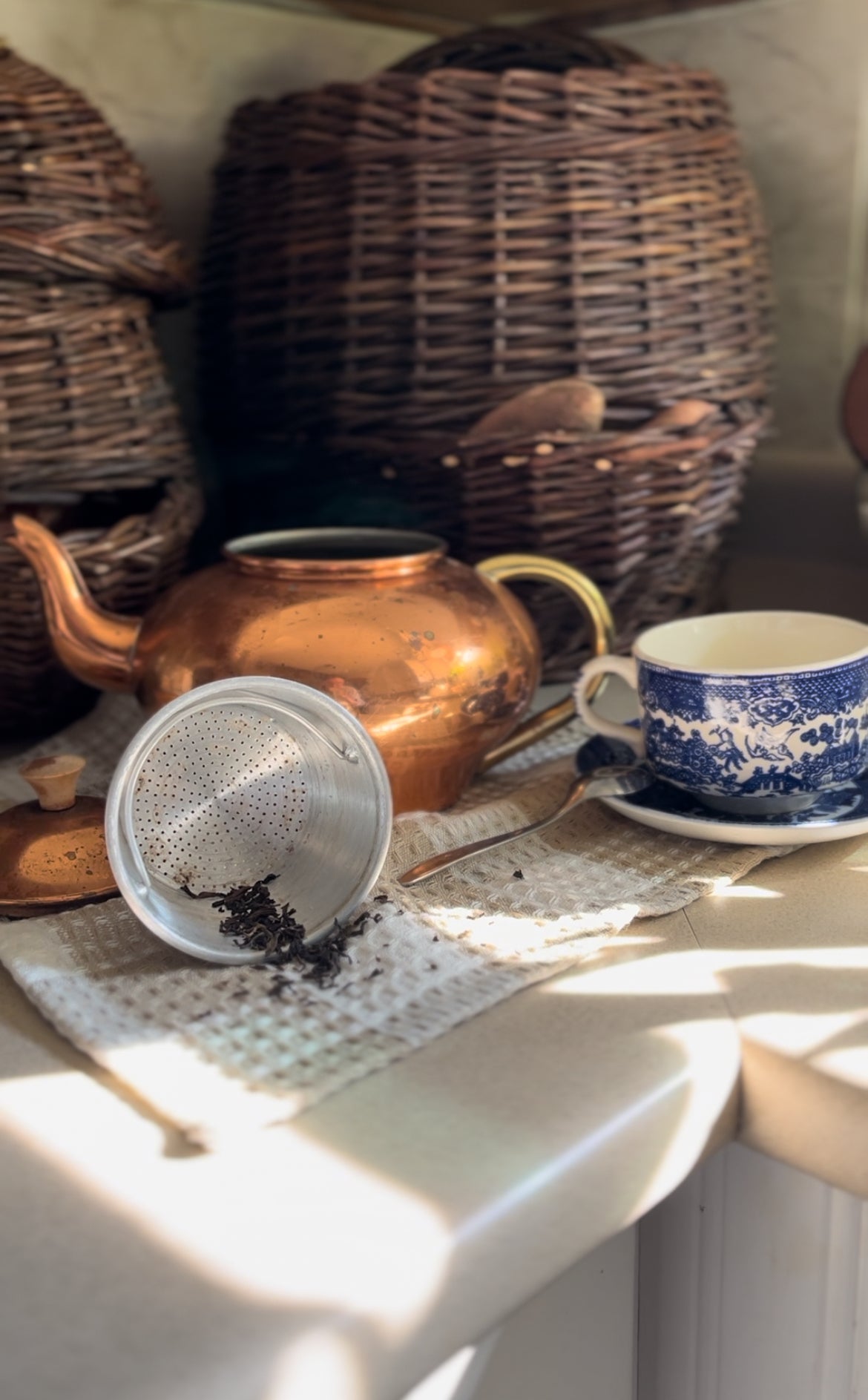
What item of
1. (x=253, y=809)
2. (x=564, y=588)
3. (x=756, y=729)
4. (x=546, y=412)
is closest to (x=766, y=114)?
(x=546, y=412)

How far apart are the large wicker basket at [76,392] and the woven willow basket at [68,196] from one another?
0.6 inches

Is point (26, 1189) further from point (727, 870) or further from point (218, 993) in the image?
point (727, 870)

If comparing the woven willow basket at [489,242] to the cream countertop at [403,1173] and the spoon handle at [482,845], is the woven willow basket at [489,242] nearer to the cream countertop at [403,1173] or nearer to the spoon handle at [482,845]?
the spoon handle at [482,845]

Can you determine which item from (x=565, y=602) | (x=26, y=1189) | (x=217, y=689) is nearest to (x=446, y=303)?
(x=565, y=602)

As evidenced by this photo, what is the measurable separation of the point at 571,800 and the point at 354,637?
0.42 feet

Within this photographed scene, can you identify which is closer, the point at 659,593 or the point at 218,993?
the point at 218,993

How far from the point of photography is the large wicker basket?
675 millimetres

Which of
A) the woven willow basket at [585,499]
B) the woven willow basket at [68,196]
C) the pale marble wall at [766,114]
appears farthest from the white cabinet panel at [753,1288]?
the pale marble wall at [766,114]

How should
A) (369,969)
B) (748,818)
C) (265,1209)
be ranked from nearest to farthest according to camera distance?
(265,1209)
(369,969)
(748,818)

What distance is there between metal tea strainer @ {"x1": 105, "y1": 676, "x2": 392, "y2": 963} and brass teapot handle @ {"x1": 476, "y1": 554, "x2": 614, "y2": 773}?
0.50 feet

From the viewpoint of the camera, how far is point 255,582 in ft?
1.97

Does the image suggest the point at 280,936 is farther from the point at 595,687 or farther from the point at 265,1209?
the point at 595,687

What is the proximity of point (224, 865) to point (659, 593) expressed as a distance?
42 cm

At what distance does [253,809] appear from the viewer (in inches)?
21.6
